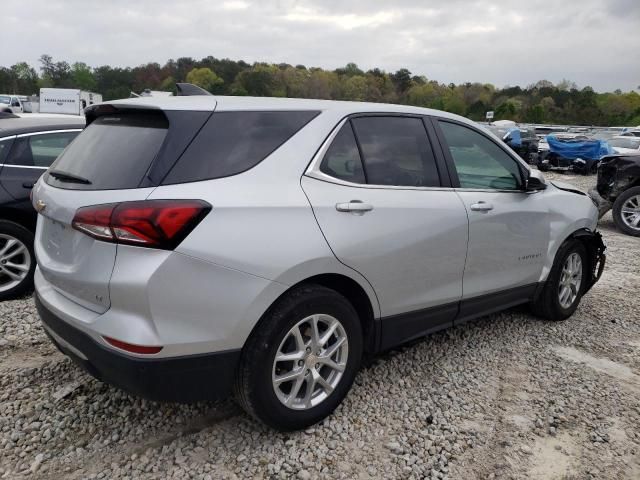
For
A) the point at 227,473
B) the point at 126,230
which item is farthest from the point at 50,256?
the point at 227,473

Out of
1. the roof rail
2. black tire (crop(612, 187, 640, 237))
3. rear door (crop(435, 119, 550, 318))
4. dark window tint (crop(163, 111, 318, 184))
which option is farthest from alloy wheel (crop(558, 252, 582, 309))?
black tire (crop(612, 187, 640, 237))

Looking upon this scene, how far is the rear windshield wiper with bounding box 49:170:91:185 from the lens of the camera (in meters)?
2.46

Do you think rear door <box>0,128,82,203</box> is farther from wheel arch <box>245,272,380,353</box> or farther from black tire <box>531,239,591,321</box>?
black tire <box>531,239,591,321</box>

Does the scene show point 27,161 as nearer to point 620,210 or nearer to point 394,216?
point 394,216

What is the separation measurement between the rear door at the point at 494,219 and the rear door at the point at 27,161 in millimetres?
3502

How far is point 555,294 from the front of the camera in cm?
434

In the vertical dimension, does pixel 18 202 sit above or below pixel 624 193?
above

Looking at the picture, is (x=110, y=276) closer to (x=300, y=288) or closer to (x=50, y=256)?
(x=50, y=256)

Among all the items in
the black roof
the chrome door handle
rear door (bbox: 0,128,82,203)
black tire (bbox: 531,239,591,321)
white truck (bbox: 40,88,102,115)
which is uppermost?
the black roof

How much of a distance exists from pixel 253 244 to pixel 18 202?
323cm

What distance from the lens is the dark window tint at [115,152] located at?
232cm

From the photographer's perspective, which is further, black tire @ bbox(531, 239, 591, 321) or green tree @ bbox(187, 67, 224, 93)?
green tree @ bbox(187, 67, 224, 93)

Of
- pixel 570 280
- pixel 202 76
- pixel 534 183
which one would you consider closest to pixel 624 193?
pixel 570 280

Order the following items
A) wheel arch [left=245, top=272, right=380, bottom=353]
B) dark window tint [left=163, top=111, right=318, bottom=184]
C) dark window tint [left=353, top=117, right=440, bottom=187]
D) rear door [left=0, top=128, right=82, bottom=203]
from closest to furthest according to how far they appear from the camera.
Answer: dark window tint [left=163, top=111, right=318, bottom=184] < wheel arch [left=245, top=272, right=380, bottom=353] < dark window tint [left=353, top=117, right=440, bottom=187] < rear door [left=0, top=128, right=82, bottom=203]
